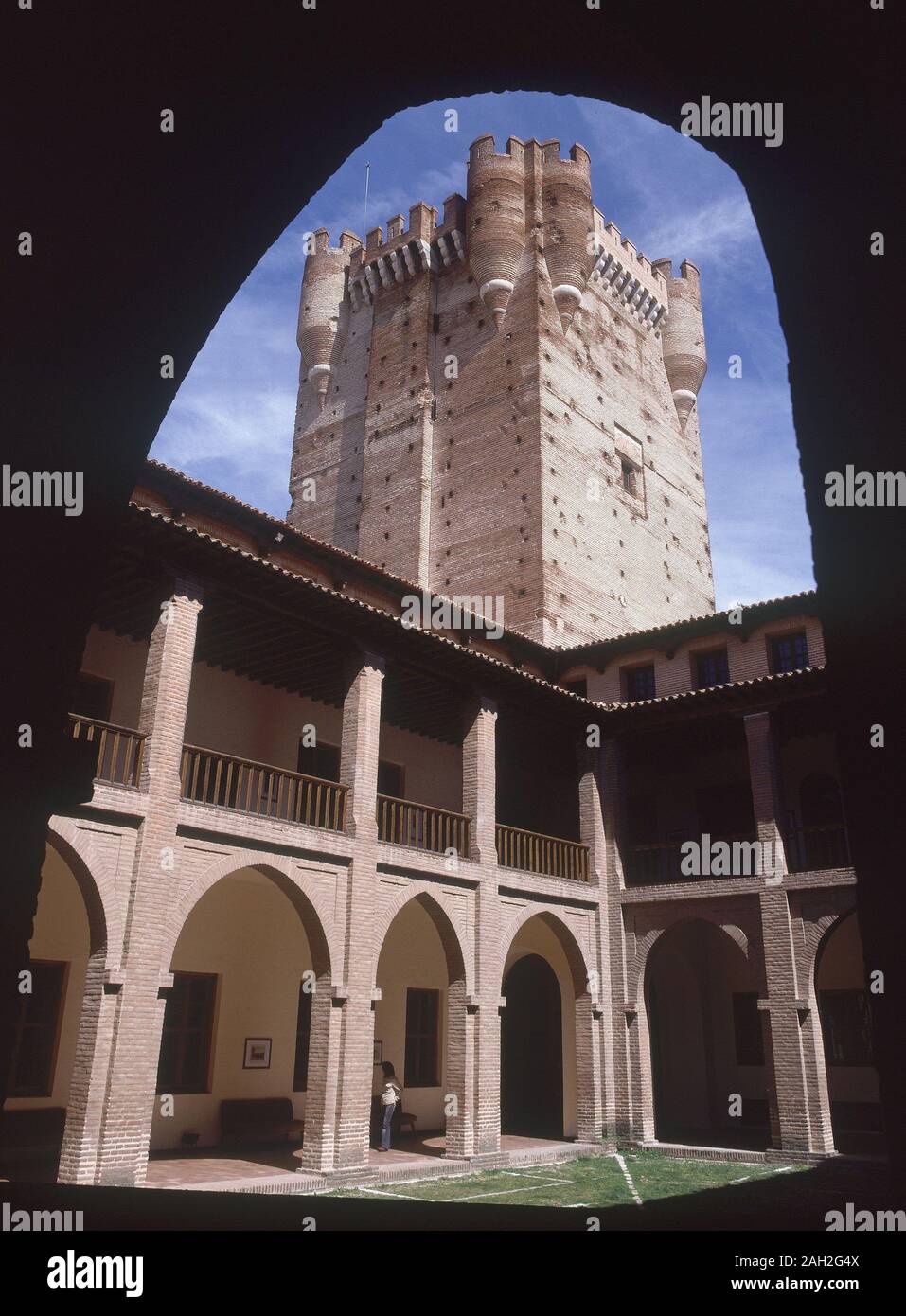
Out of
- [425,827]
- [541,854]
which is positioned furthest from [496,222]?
[425,827]

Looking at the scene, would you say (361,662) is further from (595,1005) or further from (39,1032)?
(595,1005)

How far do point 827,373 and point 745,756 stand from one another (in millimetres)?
19961

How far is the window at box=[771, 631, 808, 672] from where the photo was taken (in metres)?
20.5

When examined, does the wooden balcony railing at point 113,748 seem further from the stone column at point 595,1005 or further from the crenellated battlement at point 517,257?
the crenellated battlement at point 517,257

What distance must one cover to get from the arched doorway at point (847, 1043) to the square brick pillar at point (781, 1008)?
1113 mm

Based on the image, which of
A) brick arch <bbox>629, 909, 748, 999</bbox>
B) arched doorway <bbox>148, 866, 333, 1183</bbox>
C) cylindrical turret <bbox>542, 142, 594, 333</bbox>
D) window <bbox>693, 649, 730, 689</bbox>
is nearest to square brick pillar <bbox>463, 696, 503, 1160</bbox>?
arched doorway <bbox>148, 866, 333, 1183</bbox>

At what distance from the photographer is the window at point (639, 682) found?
22406 mm

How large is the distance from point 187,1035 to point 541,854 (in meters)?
7.21

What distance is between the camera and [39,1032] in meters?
13.5

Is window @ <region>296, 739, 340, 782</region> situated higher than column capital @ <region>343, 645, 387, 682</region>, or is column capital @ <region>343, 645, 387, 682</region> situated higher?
column capital @ <region>343, 645, 387, 682</region>

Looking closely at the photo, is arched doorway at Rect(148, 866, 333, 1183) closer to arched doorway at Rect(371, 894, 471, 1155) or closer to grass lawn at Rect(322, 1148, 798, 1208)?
arched doorway at Rect(371, 894, 471, 1155)

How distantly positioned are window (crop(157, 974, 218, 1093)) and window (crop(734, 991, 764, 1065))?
11155 mm

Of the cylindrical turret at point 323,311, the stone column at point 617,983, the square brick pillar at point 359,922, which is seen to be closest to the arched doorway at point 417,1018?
the square brick pillar at point 359,922
